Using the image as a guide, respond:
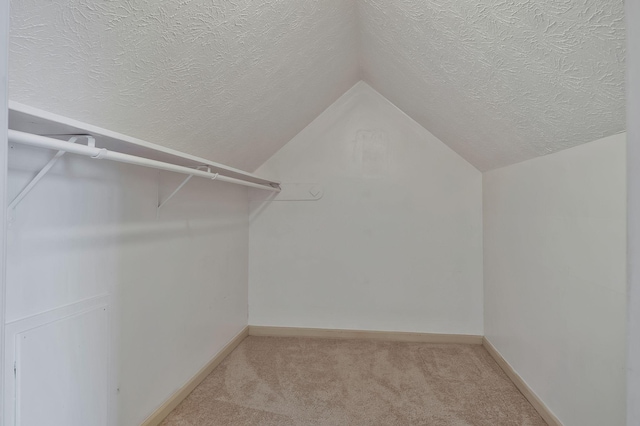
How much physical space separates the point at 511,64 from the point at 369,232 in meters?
1.90

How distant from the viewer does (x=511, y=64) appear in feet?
4.04

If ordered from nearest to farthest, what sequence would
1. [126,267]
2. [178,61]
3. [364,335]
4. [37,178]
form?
[37,178], [178,61], [126,267], [364,335]

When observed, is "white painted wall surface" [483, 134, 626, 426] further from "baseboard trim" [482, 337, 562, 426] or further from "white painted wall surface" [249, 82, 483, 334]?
"white painted wall surface" [249, 82, 483, 334]

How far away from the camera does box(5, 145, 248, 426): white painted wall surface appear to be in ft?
3.54

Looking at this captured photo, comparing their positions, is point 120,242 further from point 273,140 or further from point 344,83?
point 344,83

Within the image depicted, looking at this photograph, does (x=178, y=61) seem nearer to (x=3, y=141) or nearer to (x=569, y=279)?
(x=3, y=141)

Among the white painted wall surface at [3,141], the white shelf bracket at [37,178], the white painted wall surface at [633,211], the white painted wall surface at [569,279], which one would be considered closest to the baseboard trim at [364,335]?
the white painted wall surface at [569,279]

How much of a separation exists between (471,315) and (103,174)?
8.90 ft

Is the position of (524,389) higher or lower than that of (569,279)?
lower

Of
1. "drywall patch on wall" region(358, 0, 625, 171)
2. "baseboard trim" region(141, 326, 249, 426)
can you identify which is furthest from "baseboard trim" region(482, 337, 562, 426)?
"baseboard trim" region(141, 326, 249, 426)

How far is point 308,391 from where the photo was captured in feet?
6.81

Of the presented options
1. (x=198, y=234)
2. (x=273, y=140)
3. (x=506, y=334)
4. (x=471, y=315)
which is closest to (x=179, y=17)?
(x=198, y=234)

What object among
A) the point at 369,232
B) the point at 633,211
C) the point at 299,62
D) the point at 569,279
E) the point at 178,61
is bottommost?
the point at 569,279

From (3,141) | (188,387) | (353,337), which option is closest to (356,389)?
(353,337)
